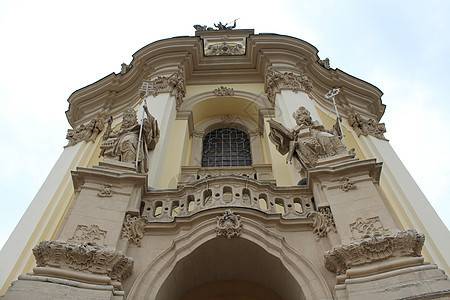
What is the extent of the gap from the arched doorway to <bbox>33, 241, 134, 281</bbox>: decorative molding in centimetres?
94

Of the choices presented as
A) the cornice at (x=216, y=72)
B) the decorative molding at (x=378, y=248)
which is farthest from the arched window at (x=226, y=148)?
the decorative molding at (x=378, y=248)

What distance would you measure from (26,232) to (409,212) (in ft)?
30.9

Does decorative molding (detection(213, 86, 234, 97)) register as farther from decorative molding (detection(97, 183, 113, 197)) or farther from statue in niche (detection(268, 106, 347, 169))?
decorative molding (detection(97, 183, 113, 197))

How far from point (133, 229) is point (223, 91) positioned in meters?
8.47

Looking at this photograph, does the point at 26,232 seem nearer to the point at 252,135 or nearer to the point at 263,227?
the point at 263,227

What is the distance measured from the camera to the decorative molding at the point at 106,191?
6.86 meters

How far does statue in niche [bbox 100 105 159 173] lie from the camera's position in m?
8.07

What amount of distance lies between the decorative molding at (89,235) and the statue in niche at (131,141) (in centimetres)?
202

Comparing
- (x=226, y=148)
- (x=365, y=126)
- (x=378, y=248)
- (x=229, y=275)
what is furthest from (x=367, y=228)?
(x=365, y=126)

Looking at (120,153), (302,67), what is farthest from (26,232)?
(302,67)

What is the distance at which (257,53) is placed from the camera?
14852 mm

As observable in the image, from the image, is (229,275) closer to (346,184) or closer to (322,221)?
(322,221)

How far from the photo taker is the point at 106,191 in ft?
22.7

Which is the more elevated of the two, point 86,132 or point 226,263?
point 86,132
